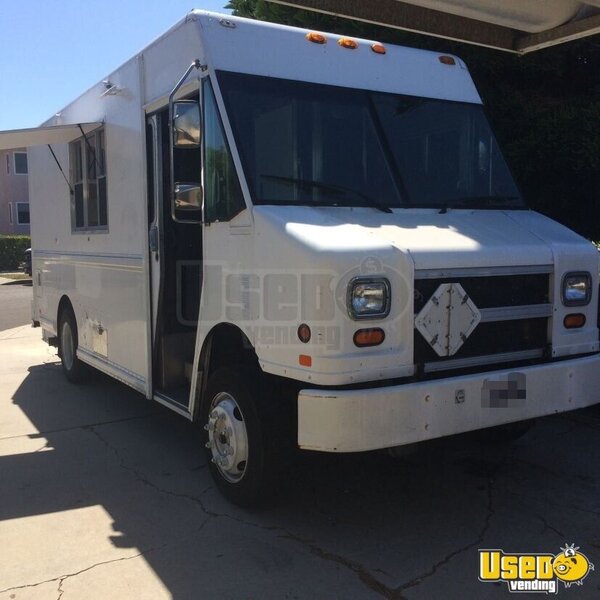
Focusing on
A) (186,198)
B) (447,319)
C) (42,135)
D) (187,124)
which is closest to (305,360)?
(447,319)

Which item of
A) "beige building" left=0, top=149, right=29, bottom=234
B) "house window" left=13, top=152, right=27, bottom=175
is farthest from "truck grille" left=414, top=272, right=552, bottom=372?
"house window" left=13, top=152, right=27, bottom=175

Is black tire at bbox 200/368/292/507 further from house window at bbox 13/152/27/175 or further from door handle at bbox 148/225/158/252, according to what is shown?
house window at bbox 13/152/27/175

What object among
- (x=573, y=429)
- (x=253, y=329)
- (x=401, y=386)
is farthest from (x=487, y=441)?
(x=253, y=329)

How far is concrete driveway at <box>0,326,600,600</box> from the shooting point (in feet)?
11.2

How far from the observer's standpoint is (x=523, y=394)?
12.7ft

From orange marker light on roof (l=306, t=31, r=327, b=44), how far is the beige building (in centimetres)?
3600

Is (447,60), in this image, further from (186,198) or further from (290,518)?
(290,518)

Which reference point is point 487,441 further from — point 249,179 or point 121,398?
point 121,398

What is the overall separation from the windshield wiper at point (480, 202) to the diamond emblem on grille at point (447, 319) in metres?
0.91

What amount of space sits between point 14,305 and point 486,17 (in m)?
15.4

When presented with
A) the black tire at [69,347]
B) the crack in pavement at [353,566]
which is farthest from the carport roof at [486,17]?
the black tire at [69,347]

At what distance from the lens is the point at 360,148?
14.6 ft

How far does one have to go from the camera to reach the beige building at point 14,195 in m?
37.2

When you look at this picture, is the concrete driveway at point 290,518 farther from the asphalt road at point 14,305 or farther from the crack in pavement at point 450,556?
the asphalt road at point 14,305
